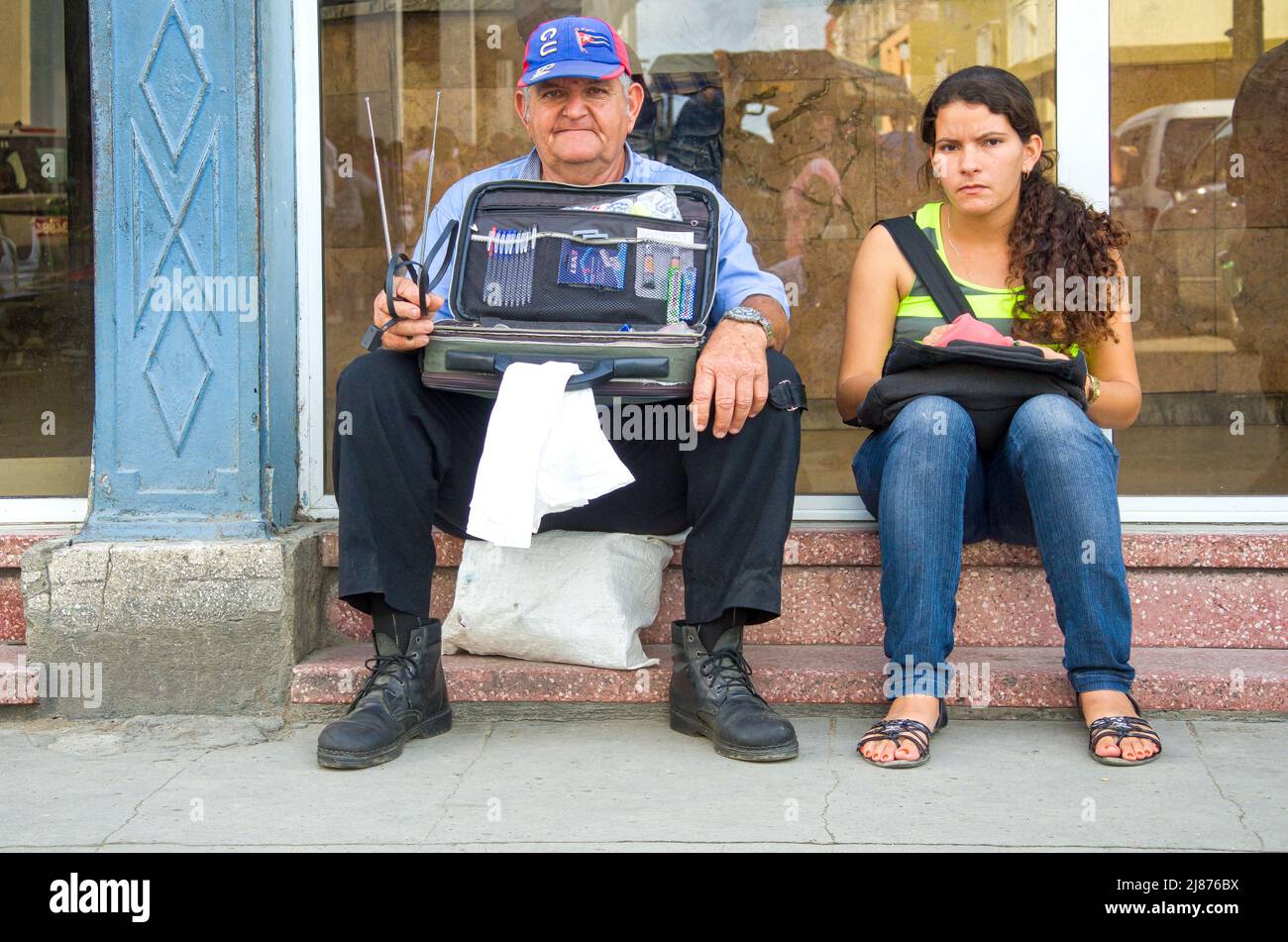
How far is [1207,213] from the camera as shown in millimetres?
4879

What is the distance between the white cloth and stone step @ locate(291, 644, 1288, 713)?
20.0 inches

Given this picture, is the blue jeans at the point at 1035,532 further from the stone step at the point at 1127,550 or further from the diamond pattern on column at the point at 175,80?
the diamond pattern on column at the point at 175,80

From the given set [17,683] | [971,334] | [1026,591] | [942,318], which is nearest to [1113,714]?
[1026,591]

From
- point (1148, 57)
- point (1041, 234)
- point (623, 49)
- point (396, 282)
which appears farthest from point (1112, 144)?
point (396, 282)

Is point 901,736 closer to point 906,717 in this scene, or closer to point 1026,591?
point 906,717

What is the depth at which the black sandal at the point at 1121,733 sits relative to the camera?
278cm

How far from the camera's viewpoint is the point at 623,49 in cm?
341

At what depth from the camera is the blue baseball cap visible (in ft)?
10.6

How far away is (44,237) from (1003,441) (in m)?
2.91

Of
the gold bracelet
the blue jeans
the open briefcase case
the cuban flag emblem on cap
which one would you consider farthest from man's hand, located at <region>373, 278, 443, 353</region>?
the gold bracelet

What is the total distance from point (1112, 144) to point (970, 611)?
2010 millimetres

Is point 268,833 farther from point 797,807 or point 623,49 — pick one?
point 623,49

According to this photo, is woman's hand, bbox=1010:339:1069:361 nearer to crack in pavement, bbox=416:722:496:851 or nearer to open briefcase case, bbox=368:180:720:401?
open briefcase case, bbox=368:180:720:401

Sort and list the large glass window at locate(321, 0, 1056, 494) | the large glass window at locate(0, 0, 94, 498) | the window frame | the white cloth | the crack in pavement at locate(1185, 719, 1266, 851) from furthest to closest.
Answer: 1. the large glass window at locate(321, 0, 1056, 494)
2. the large glass window at locate(0, 0, 94, 498)
3. the window frame
4. the white cloth
5. the crack in pavement at locate(1185, 719, 1266, 851)
